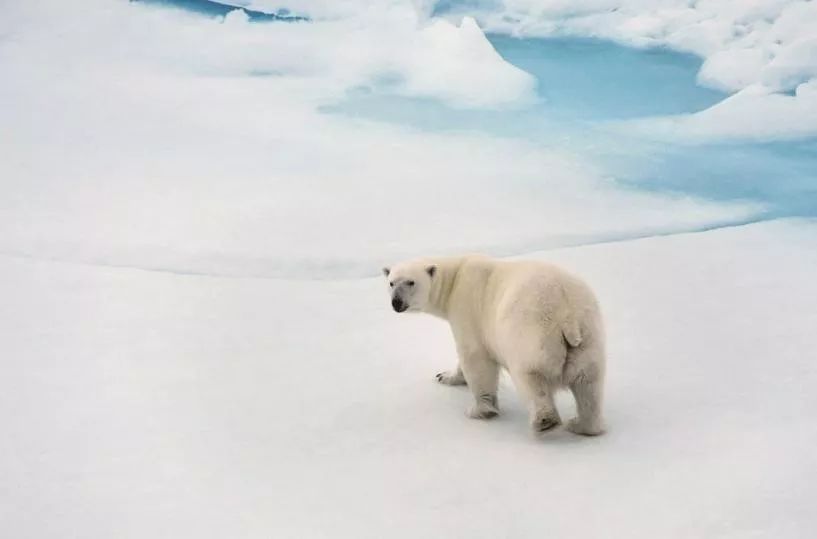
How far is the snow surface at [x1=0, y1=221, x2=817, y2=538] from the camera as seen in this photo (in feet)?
7.97

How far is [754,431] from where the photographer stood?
2908 mm

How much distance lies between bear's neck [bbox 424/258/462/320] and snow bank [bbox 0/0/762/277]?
1.38 m

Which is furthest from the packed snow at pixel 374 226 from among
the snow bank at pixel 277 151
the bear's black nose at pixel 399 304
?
the bear's black nose at pixel 399 304

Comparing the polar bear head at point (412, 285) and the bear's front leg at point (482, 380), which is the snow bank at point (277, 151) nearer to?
the polar bear head at point (412, 285)

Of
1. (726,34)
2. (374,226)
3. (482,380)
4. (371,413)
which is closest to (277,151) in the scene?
(374,226)

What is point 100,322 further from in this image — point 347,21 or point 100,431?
point 347,21

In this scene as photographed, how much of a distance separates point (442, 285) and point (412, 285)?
0.11 meters

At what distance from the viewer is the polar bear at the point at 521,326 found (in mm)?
2674

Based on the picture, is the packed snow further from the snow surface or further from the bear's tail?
the bear's tail

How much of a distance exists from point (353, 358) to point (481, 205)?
153cm

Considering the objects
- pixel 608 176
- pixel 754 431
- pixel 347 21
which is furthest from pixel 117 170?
pixel 754 431

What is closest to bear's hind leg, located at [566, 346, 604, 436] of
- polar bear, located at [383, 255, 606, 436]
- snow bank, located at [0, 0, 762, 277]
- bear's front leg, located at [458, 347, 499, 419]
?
polar bear, located at [383, 255, 606, 436]

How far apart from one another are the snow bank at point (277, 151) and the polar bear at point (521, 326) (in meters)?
1.41

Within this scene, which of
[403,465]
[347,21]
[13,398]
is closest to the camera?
[403,465]
